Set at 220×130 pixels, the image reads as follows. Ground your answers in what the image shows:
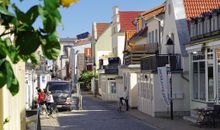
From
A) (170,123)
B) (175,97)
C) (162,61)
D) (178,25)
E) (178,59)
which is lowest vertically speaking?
(170,123)

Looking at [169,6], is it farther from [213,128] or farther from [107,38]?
[107,38]

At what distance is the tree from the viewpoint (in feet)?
8.01

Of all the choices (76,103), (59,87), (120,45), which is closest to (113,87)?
(120,45)

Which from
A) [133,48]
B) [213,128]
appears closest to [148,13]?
[133,48]

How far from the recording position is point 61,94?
3834 cm

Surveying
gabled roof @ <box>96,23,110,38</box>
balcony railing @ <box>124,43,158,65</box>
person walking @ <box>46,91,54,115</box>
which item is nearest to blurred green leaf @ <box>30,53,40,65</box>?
person walking @ <box>46,91,54,115</box>

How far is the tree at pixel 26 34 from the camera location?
244cm

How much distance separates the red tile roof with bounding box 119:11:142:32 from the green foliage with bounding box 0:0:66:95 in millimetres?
60919

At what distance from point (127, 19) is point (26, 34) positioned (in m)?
65.4

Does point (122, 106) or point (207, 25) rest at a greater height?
point (207, 25)

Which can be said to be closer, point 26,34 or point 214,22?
point 26,34

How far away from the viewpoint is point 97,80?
6975cm

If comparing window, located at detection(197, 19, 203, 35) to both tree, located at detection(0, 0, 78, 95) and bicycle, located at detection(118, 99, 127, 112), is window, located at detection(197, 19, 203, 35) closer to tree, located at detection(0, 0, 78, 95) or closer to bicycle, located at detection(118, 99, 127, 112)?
bicycle, located at detection(118, 99, 127, 112)

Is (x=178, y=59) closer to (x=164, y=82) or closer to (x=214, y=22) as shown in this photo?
(x=164, y=82)
